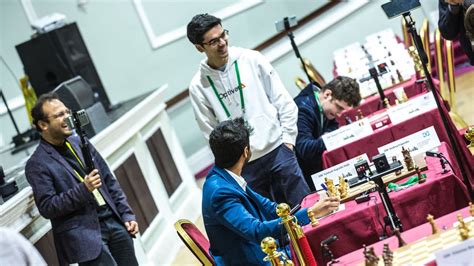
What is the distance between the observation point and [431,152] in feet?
12.8

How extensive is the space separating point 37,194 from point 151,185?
8.91 ft

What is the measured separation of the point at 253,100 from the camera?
499 centimetres

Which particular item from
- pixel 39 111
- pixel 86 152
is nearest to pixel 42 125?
pixel 39 111

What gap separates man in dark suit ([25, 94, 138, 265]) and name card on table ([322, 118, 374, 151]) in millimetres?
1289

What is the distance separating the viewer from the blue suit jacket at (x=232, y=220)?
364 centimetres

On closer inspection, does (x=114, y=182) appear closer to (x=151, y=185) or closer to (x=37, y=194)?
(x=37, y=194)

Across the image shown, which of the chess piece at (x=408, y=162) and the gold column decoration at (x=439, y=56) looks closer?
the chess piece at (x=408, y=162)

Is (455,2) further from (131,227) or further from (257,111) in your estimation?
(131,227)

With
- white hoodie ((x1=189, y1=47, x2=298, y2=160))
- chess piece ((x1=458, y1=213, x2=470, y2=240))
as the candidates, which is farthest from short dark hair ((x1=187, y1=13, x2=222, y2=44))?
chess piece ((x1=458, y1=213, x2=470, y2=240))

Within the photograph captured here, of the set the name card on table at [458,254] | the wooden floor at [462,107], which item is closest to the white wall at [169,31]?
the wooden floor at [462,107]

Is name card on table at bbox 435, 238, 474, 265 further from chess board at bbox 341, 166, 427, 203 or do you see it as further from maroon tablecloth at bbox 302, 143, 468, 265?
chess board at bbox 341, 166, 427, 203

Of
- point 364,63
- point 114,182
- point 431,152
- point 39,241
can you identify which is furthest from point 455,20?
point 364,63

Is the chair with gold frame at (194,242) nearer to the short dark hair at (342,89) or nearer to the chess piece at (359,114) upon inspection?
the short dark hair at (342,89)

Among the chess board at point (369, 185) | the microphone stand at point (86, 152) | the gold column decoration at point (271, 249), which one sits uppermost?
the microphone stand at point (86, 152)
